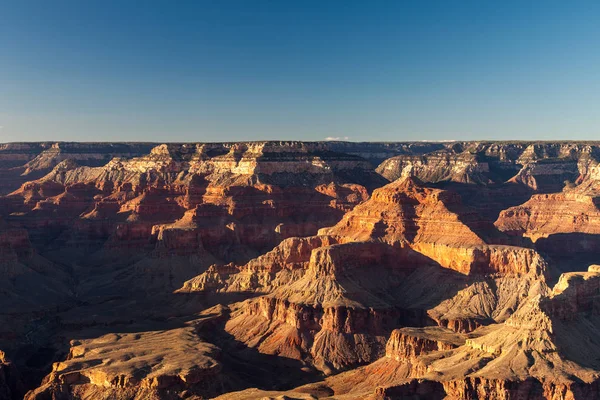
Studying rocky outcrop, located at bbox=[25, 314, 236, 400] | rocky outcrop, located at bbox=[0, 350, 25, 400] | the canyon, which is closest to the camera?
the canyon

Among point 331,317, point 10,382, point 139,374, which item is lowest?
point 10,382

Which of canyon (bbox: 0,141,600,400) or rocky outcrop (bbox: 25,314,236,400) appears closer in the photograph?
canyon (bbox: 0,141,600,400)

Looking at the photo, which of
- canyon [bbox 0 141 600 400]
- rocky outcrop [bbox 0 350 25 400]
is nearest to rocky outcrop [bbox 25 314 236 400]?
canyon [bbox 0 141 600 400]

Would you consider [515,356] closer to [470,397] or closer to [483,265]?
[470,397]

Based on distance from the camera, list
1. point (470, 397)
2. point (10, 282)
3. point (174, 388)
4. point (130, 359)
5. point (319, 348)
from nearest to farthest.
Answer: point (470, 397) < point (174, 388) < point (130, 359) < point (319, 348) < point (10, 282)

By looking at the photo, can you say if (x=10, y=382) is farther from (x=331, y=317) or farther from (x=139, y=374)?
(x=331, y=317)

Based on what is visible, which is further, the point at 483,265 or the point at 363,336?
the point at 483,265

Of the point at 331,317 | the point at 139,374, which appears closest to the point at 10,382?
the point at 139,374

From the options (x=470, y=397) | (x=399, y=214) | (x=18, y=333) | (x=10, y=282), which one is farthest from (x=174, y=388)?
(x=10, y=282)

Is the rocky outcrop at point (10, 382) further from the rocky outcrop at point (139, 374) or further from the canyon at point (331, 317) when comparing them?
the rocky outcrop at point (139, 374)

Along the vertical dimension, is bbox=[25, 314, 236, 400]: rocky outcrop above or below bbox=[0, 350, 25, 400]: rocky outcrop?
above

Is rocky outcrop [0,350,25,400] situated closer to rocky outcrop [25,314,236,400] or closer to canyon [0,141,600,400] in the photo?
canyon [0,141,600,400]
